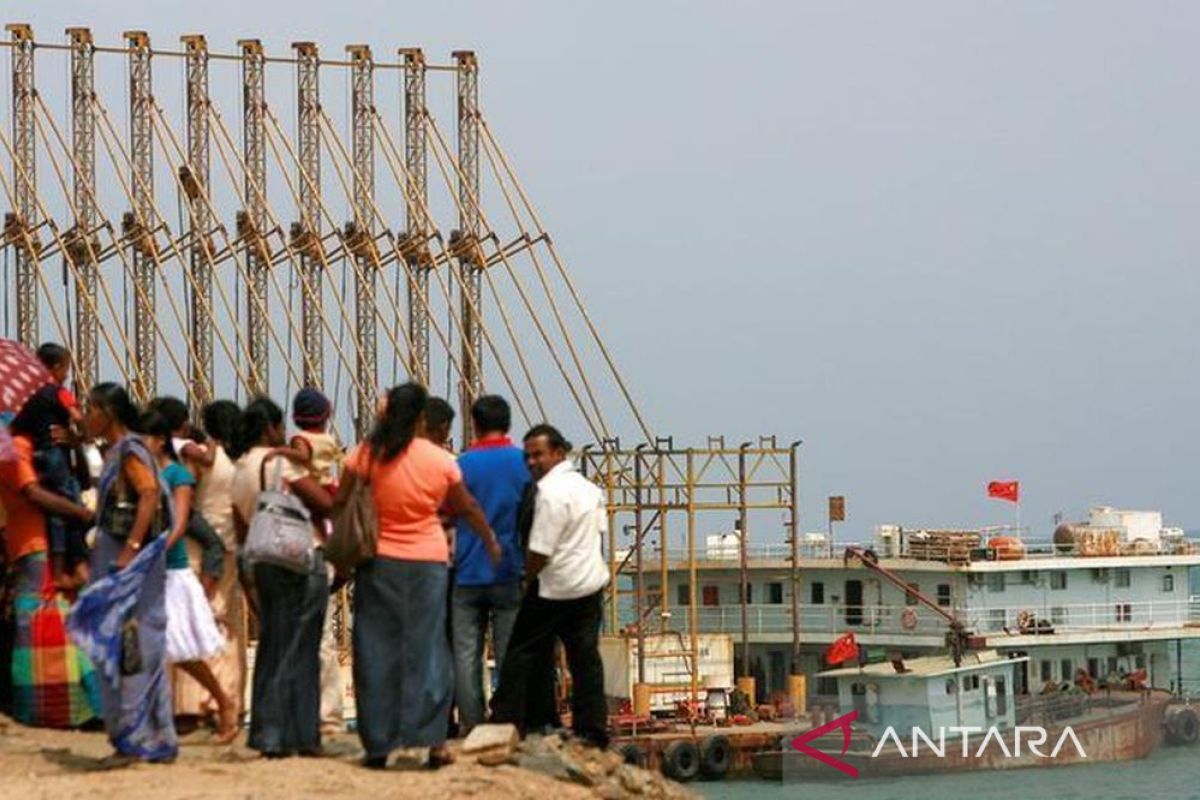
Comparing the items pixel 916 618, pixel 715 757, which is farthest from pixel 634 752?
pixel 916 618

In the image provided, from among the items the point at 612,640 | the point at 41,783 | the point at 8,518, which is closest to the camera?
the point at 41,783

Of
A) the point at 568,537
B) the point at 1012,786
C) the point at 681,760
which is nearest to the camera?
the point at 568,537

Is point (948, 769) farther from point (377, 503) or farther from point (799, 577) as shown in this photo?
point (377, 503)

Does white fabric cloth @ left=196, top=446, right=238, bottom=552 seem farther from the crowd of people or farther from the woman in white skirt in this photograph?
the woman in white skirt

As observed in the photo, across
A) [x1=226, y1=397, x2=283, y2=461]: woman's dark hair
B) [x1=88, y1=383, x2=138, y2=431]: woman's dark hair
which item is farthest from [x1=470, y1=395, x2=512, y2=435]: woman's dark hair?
[x1=88, y1=383, x2=138, y2=431]: woman's dark hair

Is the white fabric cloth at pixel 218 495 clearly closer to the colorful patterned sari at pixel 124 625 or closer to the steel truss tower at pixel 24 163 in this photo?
the colorful patterned sari at pixel 124 625

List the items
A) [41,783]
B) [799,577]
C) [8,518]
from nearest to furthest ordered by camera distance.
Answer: [41,783] → [8,518] → [799,577]

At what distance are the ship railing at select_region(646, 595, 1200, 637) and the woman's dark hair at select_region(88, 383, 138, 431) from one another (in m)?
53.7

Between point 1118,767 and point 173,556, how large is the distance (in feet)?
178

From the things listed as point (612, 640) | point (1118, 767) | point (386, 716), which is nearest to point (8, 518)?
point (386, 716)

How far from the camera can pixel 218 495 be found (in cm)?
1384

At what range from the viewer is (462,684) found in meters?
14.0

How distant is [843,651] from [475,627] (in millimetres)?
50732

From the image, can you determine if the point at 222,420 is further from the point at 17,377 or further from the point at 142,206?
the point at 142,206
